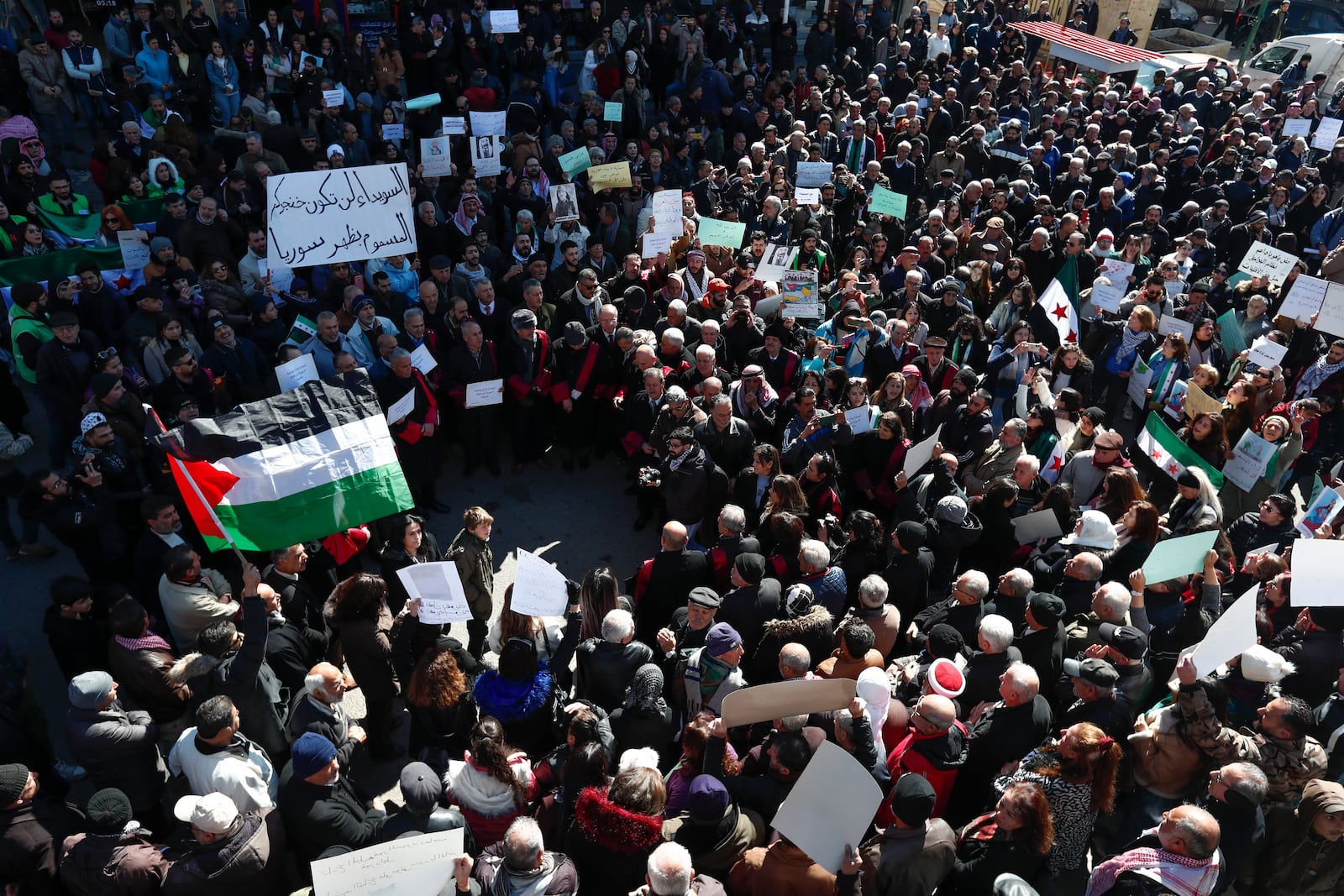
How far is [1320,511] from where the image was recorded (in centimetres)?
677

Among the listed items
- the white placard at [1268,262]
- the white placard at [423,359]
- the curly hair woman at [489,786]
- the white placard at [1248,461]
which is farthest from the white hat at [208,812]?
the white placard at [1268,262]

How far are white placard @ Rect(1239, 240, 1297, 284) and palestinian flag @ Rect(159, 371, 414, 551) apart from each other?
10811 mm

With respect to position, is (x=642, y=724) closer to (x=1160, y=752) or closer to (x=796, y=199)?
(x=1160, y=752)

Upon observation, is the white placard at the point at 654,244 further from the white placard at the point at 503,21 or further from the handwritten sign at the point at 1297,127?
the handwritten sign at the point at 1297,127

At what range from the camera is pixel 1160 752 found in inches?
193

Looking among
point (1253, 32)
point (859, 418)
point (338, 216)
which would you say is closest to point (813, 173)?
point (859, 418)

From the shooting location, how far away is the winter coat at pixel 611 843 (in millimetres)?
3934

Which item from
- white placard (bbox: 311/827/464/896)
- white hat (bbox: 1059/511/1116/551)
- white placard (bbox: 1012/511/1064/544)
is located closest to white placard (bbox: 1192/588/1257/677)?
white hat (bbox: 1059/511/1116/551)

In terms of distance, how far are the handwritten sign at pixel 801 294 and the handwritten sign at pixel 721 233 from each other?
3.25ft

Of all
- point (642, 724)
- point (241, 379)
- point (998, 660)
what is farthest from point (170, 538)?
point (998, 660)

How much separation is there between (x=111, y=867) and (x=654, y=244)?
8.17 m

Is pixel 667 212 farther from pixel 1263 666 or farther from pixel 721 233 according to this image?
pixel 1263 666

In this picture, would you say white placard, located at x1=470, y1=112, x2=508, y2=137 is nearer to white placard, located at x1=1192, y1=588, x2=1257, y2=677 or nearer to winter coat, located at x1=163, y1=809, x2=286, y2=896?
winter coat, located at x1=163, y1=809, x2=286, y2=896

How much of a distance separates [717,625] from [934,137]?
14.0 m
